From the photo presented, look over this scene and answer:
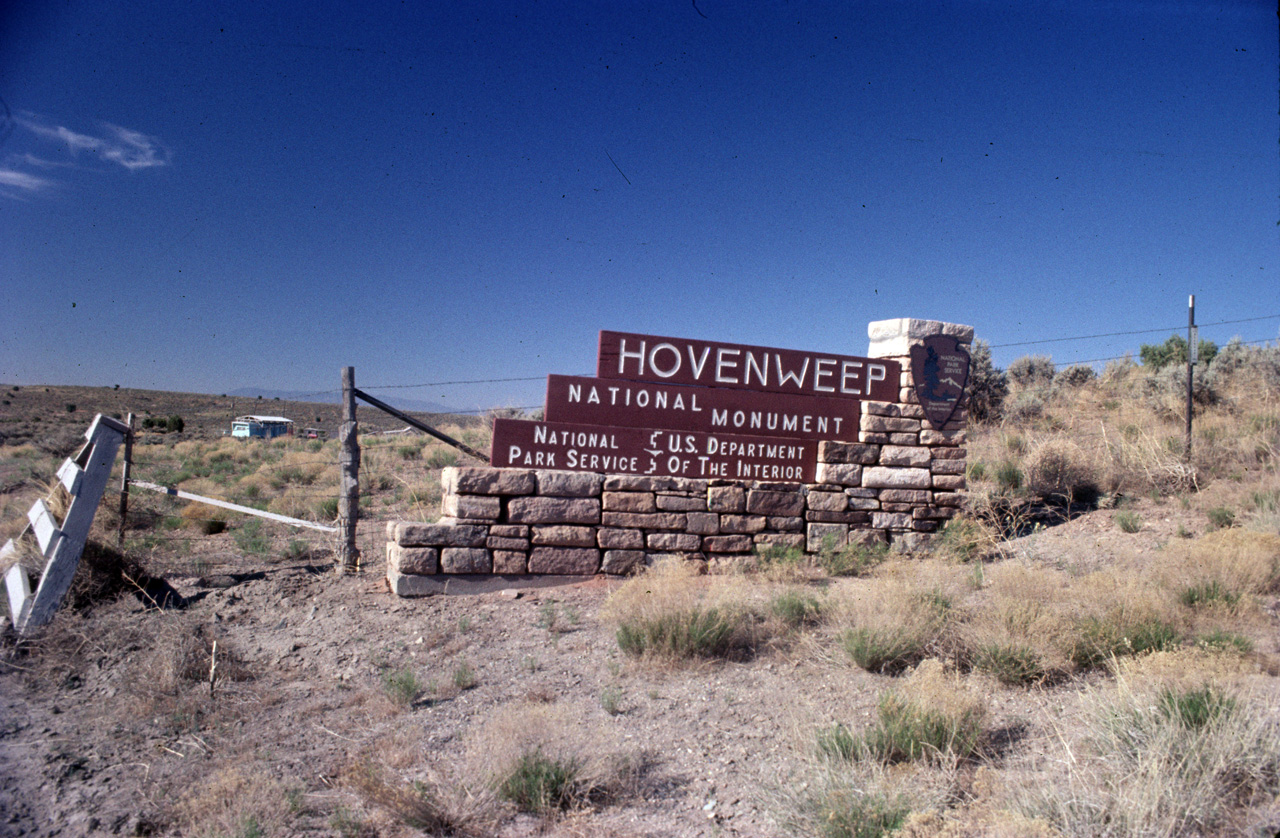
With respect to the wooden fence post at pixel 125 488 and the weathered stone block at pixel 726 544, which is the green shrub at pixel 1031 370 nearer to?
the weathered stone block at pixel 726 544

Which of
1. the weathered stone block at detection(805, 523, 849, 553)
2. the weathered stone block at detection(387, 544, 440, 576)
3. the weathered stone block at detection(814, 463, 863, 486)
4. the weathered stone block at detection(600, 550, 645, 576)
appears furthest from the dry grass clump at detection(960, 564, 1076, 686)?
the weathered stone block at detection(387, 544, 440, 576)

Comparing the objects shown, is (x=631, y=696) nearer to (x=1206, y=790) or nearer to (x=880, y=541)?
(x=1206, y=790)

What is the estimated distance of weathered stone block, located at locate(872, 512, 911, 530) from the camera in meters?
8.18

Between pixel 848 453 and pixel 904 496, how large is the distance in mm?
859

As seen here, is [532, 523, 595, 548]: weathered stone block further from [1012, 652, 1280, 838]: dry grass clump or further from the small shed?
the small shed

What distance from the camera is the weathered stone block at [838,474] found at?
8047mm

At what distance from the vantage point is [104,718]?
468 cm

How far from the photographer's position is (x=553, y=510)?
727 cm

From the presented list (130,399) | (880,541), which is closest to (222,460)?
(880,541)

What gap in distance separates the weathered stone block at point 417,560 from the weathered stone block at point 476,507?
0.44m

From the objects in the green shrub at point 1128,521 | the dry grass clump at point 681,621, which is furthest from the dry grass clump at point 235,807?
the green shrub at point 1128,521

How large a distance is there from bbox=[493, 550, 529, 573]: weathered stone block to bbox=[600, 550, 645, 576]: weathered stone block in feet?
2.65

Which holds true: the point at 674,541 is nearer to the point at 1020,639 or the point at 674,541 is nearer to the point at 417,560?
the point at 417,560

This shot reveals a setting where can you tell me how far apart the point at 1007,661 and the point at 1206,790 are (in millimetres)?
1744
